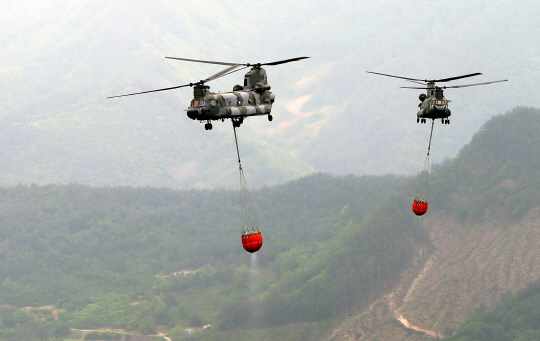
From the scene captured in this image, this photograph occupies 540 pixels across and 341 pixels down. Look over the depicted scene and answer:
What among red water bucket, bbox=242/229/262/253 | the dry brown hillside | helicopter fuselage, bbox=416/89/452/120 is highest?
helicopter fuselage, bbox=416/89/452/120

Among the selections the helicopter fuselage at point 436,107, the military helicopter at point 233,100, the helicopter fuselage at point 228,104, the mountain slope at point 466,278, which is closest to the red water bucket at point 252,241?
the military helicopter at point 233,100

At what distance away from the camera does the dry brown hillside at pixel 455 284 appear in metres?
172

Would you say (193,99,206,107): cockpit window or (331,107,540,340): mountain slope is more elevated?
(193,99,206,107): cockpit window

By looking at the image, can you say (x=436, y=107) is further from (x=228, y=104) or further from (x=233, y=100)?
(x=228, y=104)

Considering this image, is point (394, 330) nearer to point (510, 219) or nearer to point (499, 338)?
point (499, 338)

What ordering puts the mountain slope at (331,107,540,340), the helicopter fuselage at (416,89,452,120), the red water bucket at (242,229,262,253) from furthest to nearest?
the mountain slope at (331,107,540,340) < the helicopter fuselage at (416,89,452,120) < the red water bucket at (242,229,262,253)

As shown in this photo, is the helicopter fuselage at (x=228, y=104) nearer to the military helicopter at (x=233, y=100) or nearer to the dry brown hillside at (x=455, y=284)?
the military helicopter at (x=233, y=100)

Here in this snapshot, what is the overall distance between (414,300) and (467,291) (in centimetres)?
1529

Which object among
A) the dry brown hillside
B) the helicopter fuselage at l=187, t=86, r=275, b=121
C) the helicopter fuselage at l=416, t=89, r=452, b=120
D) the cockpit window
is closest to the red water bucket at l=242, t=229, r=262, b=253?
the helicopter fuselage at l=187, t=86, r=275, b=121

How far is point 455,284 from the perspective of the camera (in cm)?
17912

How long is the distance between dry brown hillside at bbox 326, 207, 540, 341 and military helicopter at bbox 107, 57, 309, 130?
13685 centimetres

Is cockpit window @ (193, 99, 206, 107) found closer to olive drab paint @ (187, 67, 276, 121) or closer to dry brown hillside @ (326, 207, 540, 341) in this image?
olive drab paint @ (187, 67, 276, 121)

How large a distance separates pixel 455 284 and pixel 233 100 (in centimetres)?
14968

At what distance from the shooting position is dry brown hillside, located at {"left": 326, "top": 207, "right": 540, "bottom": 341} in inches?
6772
